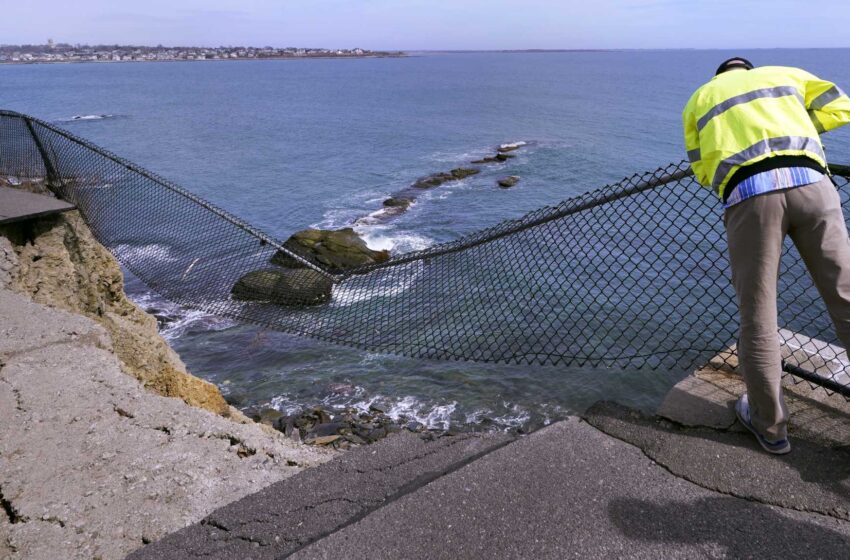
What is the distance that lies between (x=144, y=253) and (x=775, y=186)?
11.8 meters

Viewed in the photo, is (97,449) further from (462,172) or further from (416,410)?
(462,172)

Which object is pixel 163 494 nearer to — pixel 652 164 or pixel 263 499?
pixel 263 499

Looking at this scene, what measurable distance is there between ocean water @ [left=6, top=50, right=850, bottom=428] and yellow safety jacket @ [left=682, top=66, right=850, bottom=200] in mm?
8566

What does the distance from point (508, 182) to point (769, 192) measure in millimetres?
29071

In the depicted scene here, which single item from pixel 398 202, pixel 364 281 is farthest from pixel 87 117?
pixel 364 281

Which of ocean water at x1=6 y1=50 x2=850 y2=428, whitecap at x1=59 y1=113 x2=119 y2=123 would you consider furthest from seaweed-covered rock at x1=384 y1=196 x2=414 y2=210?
whitecap at x1=59 y1=113 x2=119 y2=123

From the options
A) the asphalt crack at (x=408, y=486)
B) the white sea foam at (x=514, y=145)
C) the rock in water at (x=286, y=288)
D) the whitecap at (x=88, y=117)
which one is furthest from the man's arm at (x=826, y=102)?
the whitecap at (x=88, y=117)

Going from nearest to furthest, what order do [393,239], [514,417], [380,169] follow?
[514,417], [393,239], [380,169]

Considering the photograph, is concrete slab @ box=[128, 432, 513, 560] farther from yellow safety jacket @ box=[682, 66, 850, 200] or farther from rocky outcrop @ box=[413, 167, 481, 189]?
rocky outcrop @ box=[413, 167, 481, 189]

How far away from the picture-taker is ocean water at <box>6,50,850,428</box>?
12.0m

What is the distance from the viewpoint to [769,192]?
268 cm

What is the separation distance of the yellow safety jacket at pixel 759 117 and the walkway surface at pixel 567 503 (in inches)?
53.1

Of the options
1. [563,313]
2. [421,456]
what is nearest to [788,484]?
[421,456]

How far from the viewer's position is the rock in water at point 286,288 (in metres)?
9.34
